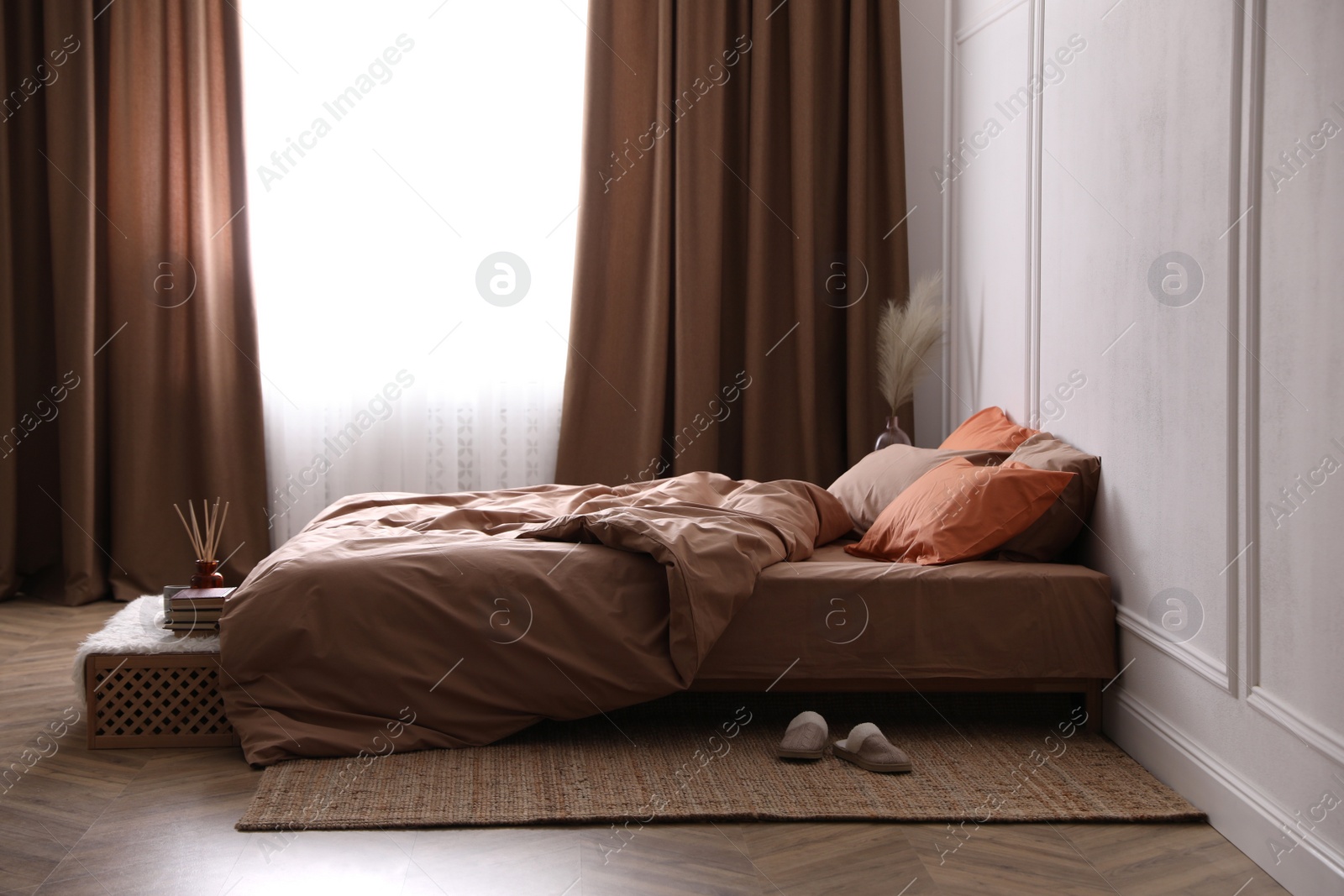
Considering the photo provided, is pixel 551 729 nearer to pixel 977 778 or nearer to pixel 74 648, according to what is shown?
pixel 977 778

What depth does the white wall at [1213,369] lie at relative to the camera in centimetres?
Result: 173

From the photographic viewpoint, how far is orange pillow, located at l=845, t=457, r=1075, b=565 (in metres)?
2.53

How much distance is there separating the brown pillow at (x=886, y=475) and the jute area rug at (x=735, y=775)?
0.65 m

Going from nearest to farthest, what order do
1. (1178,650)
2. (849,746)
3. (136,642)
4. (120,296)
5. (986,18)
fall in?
1. (1178,650)
2. (849,746)
3. (136,642)
4. (986,18)
5. (120,296)

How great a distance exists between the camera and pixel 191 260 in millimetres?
4098

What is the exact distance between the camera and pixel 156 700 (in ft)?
7.91

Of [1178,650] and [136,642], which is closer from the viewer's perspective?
[1178,650]

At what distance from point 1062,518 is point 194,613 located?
208 cm

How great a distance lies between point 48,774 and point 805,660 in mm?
1643

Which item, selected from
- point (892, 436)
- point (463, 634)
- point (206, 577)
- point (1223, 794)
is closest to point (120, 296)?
point (206, 577)

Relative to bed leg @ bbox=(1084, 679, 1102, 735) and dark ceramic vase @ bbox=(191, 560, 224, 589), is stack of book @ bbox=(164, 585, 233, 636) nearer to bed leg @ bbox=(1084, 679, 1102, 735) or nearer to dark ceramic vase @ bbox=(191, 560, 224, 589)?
dark ceramic vase @ bbox=(191, 560, 224, 589)

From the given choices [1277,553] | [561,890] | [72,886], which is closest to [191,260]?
[72,886]

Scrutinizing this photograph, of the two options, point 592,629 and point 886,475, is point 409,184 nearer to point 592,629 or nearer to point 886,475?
point 886,475

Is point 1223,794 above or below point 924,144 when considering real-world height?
below
